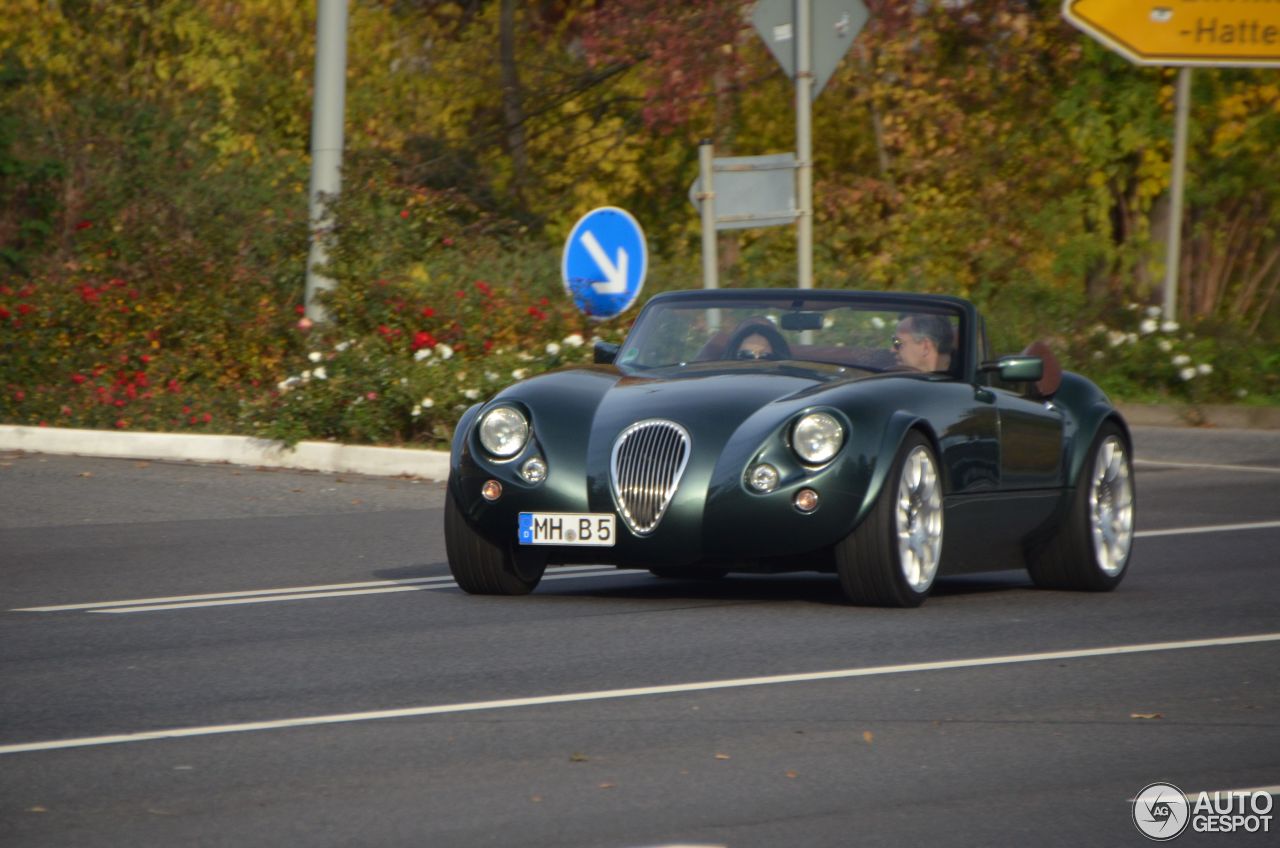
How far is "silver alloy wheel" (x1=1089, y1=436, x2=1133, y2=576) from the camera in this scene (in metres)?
10.1

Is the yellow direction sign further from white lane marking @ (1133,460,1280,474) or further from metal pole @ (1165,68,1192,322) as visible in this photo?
white lane marking @ (1133,460,1280,474)

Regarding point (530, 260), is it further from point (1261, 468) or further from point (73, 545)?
point (73, 545)

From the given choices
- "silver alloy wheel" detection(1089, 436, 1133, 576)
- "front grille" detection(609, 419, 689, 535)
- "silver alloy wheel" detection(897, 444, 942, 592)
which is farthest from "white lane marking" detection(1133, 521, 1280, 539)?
"front grille" detection(609, 419, 689, 535)

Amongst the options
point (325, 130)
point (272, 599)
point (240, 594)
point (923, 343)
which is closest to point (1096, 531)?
point (923, 343)

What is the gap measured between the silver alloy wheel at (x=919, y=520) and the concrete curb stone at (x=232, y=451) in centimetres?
691

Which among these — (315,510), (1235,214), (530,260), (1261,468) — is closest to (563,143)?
(1235,214)

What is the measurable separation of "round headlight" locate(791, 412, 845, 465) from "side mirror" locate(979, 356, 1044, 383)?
4.37 ft

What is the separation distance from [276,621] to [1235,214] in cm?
2060

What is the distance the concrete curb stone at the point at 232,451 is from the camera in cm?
1557

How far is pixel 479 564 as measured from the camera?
357 inches

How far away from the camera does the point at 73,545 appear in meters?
11.9

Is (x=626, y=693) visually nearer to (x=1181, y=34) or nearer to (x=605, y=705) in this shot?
(x=605, y=705)

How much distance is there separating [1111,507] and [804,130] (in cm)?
642

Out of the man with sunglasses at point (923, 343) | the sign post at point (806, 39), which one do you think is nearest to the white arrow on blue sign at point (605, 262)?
the sign post at point (806, 39)
